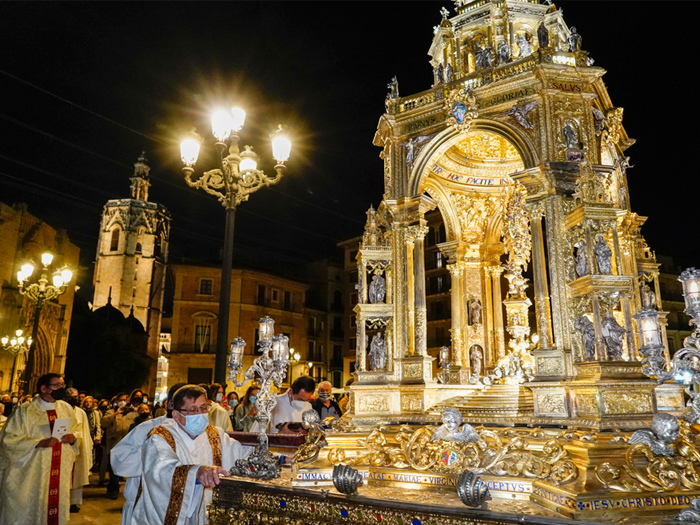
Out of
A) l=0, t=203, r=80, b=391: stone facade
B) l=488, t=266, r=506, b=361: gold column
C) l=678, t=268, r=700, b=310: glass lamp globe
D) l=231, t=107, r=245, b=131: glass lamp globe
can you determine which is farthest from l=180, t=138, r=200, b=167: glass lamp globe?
l=0, t=203, r=80, b=391: stone facade

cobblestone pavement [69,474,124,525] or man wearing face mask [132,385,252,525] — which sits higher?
man wearing face mask [132,385,252,525]

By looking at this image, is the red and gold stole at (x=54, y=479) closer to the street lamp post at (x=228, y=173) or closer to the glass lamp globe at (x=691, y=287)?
the street lamp post at (x=228, y=173)

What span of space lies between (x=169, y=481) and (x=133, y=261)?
56009mm

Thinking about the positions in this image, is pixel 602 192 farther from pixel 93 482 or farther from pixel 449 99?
pixel 93 482

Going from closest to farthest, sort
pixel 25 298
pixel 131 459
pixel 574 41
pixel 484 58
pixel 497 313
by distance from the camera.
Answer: pixel 131 459 → pixel 574 41 → pixel 484 58 → pixel 497 313 → pixel 25 298

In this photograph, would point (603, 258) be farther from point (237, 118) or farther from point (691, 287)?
point (237, 118)

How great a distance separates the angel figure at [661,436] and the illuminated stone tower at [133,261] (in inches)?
2050

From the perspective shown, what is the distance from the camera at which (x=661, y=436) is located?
17.7 feet

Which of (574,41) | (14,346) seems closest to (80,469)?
(574,41)

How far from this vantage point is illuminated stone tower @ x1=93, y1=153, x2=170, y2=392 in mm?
54438

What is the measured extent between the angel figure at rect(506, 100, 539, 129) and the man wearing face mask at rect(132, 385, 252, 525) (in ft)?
21.5

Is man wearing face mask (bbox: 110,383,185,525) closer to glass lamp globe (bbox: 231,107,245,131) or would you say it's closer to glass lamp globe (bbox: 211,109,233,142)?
glass lamp globe (bbox: 211,109,233,142)

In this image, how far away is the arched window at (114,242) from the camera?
185 ft

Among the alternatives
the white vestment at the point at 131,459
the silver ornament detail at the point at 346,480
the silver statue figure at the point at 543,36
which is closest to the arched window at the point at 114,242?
the silver statue figure at the point at 543,36
